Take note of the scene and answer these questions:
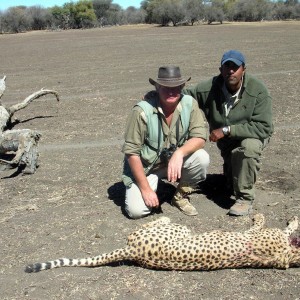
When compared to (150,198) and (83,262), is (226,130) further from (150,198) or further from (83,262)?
(83,262)

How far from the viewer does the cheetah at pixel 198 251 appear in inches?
156

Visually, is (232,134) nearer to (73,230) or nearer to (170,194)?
(170,194)

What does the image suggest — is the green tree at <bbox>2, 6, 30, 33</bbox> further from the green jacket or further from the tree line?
the green jacket

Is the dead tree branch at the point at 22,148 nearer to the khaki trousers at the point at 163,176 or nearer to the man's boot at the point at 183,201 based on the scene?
the khaki trousers at the point at 163,176

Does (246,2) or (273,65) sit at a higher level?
(246,2)

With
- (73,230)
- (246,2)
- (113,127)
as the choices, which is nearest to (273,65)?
(113,127)

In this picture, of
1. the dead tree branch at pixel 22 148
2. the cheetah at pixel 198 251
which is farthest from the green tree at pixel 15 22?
the cheetah at pixel 198 251

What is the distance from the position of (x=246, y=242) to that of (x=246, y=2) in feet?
186

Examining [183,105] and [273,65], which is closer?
[183,105]

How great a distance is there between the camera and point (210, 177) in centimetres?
614

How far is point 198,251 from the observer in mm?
3953

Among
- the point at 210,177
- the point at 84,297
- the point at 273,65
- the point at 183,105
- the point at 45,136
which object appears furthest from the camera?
the point at 273,65

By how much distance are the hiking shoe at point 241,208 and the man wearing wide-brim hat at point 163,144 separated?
0.40 meters

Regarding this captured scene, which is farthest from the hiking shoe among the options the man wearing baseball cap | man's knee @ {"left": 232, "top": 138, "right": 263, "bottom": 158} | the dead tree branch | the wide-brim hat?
the dead tree branch
